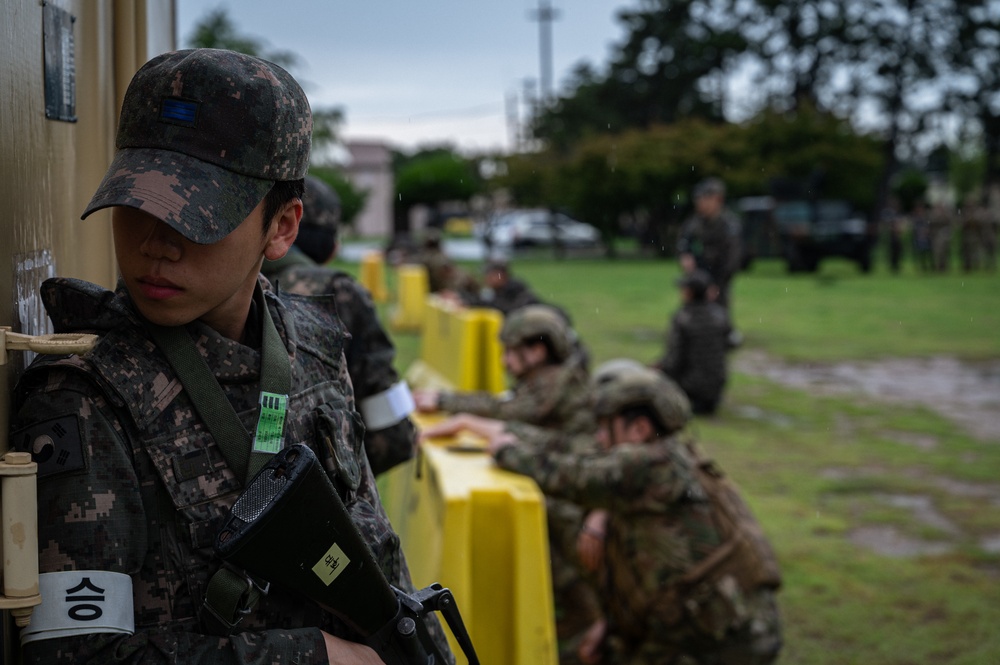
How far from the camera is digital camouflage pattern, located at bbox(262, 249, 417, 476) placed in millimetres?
2926

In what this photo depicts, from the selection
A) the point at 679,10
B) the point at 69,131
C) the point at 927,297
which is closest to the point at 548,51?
the point at 679,10

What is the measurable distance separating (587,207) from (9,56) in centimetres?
3414

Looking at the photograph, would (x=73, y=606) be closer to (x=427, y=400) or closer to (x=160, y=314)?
(x=160, y=314)

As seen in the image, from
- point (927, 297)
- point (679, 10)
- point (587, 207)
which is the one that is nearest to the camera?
point (927, 297)

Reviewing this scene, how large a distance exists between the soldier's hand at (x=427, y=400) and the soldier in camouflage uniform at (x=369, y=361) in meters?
1.90

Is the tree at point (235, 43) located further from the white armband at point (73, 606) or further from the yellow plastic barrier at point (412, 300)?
the white armband at point (73, 606)

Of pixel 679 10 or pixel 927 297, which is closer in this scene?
pixel 927 297

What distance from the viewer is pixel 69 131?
1985 millimetres

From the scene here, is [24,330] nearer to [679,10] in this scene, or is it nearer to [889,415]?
[889,415]

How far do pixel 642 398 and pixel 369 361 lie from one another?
1481mm

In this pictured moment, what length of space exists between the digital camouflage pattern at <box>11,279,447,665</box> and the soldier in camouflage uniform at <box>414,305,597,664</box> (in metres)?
3.36

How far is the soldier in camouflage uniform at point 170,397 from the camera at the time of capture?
4.54 feet

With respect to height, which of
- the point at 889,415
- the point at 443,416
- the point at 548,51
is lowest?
the point at 889,415

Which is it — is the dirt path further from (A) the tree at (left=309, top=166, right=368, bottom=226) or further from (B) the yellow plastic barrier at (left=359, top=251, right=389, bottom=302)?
(A) the tree at (left=309, top=166, right=368, bottom=226)
